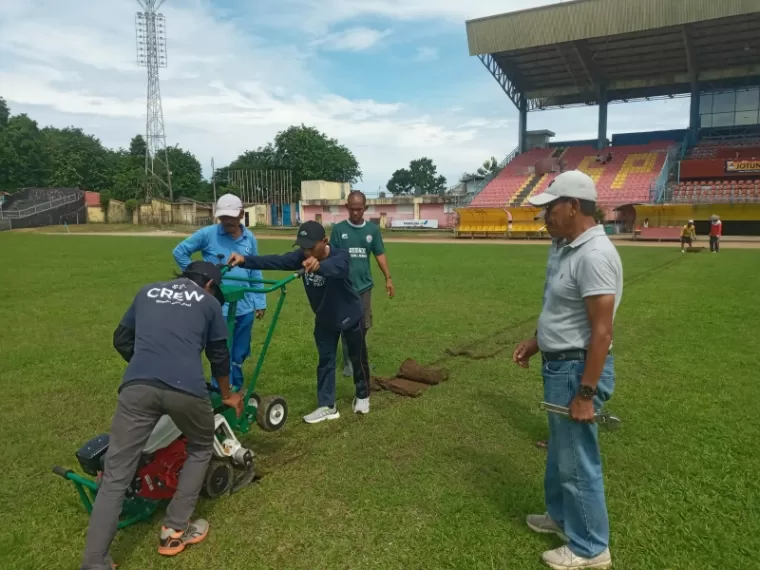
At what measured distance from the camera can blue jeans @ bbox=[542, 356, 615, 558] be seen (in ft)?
9.50

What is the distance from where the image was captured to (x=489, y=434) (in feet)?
16.1

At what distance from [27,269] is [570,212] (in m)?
19.3

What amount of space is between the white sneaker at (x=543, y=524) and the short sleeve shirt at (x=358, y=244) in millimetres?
3306

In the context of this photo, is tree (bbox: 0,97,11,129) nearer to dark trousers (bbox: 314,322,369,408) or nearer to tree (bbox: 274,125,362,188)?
tree (bbox: 274,125,362,188)

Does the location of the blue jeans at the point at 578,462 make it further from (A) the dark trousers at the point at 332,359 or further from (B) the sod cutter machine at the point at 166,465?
(A) the dark trousers at the point at 332,359

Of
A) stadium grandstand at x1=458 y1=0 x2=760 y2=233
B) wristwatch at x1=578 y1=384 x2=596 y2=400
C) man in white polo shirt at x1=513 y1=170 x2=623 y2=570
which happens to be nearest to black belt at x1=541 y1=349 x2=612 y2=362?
man in white polo shirt at x1=513 y1=170 x2=623 y2=570

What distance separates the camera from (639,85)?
1757 inches

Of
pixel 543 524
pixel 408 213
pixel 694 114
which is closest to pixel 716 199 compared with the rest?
pixel 694 114

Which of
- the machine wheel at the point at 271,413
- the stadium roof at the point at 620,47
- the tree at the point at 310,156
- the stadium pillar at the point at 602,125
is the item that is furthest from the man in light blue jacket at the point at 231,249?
the tree at the point at 310,156

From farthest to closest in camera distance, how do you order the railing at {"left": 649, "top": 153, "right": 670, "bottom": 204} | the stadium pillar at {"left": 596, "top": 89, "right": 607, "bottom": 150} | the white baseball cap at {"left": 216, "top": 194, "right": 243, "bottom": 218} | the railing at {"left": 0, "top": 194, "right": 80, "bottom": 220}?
the railing at {"left": 0, "top": 194, "right": 80, "bottom": 220} → the stadium pillar at {"left": 596, "top": 89, "right": 607, "bottom": 150} → the railing at {"left": 649, "top": 153, "right": 670, "bottom": 204} → the white baseball cap at {"left": 216, "top": 194, "right": 243, "bottom": 218}

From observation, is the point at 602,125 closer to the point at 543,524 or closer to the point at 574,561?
the point at 543,524

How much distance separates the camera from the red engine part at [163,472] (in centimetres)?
323

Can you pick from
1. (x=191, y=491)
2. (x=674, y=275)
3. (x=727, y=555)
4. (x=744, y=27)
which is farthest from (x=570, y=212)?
(x=744, y=27)

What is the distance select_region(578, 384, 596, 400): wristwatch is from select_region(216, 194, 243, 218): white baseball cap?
3405 millimetres
